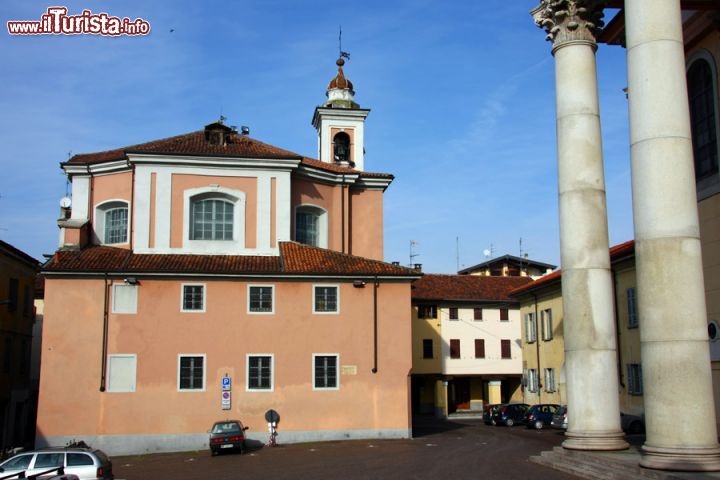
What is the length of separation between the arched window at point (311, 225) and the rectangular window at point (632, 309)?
49.6 feet

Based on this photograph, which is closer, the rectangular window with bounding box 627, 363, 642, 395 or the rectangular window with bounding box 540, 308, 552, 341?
the rectangular window with bounding box 627, 363, 642, 395

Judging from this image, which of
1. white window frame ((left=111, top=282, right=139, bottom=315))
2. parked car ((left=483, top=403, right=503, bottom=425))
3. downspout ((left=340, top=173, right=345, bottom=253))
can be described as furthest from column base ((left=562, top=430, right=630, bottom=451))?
parked car ((left=483, top=403, right=503, bottom=425))

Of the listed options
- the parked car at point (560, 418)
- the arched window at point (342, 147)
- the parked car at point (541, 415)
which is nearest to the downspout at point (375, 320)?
the parked car at point (560, 418)

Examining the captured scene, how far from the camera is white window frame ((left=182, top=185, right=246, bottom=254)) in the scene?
3622 cm

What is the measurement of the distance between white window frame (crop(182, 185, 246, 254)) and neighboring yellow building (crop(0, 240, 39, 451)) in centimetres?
929

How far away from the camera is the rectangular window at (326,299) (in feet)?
110

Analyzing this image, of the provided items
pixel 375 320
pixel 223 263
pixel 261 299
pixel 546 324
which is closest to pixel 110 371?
pixel 223 263

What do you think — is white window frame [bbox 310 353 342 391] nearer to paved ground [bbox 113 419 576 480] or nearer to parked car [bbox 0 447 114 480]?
paved ground [bbox 113 419 576 480]

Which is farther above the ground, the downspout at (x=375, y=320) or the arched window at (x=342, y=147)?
the arched window at (x=342, y=147)

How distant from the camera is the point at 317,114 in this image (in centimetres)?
4806

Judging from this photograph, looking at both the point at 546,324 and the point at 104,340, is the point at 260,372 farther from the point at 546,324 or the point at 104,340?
the point at 546,324

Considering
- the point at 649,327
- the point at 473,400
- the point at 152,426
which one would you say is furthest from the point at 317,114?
the point at 649,327

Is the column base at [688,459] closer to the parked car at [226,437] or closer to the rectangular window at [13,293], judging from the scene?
the parked car at [226,437]

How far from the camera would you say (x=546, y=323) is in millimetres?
47250
